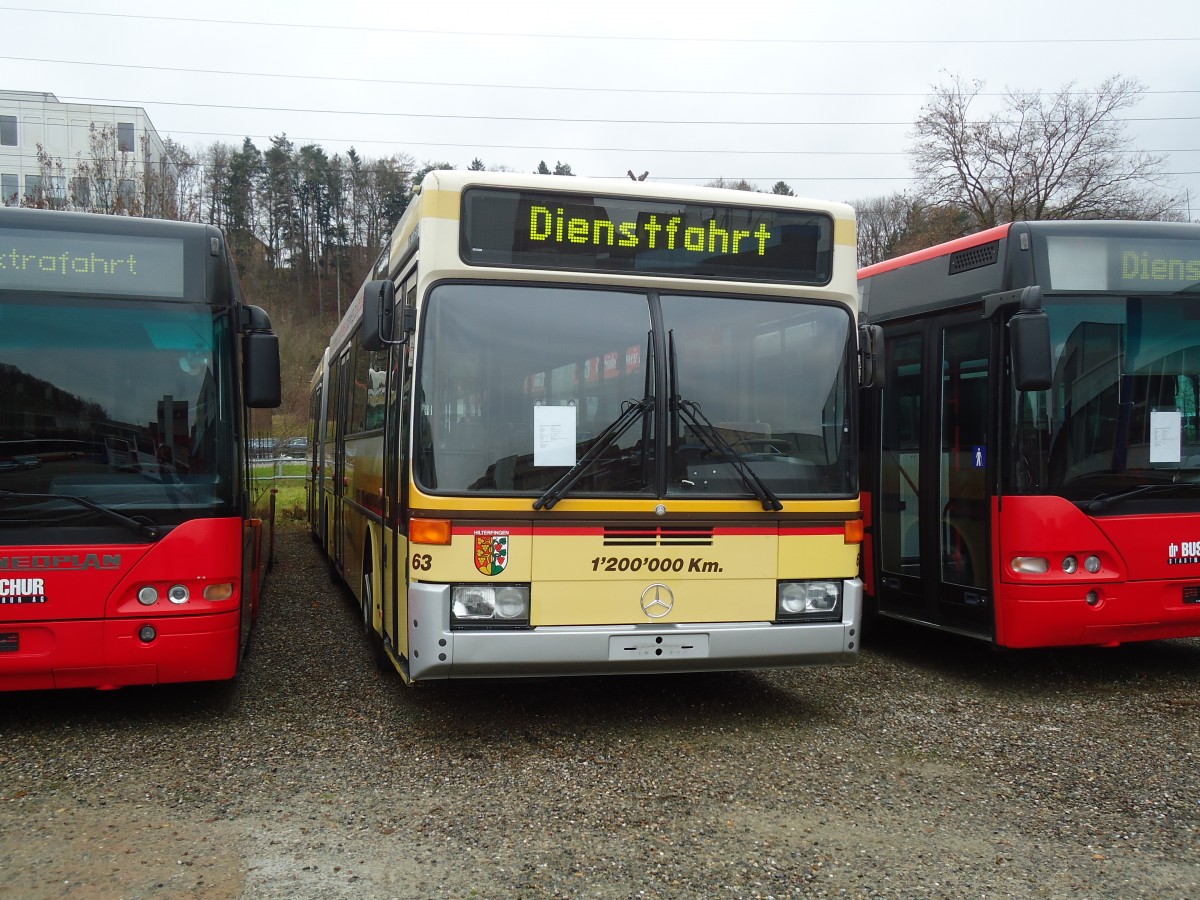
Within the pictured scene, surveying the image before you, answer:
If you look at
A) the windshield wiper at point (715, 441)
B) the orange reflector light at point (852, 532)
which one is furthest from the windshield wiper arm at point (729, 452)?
the orange reflector light at point (852, 532)

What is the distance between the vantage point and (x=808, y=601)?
599cm

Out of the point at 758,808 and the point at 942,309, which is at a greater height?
the point at 942,309

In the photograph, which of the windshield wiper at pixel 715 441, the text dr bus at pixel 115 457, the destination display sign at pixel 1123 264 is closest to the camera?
the text dr bus at pixel 115 457

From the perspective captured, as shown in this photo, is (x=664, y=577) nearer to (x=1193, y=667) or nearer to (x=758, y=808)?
(x=758, y=808)

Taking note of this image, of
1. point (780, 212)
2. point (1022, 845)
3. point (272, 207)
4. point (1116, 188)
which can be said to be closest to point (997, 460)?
point (780, 212)

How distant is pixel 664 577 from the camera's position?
5715mm

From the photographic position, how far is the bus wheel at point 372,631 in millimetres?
7469

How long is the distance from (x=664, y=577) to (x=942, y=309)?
3.37 metres

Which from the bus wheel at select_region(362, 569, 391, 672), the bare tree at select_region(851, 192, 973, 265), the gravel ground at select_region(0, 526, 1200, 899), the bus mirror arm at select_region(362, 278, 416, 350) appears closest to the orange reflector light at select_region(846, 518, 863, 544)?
the gravel ground at select_region(0, 526, 1200, 899)

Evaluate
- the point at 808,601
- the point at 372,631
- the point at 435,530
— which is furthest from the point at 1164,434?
the point at 372,631

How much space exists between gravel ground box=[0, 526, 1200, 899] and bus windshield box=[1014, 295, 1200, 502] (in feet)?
4.84

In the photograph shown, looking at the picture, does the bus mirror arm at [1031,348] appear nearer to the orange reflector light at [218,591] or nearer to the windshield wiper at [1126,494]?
the windshield wiper at [1126,494]

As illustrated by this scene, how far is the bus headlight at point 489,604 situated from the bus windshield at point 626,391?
519mm

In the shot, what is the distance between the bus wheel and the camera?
7469mm
